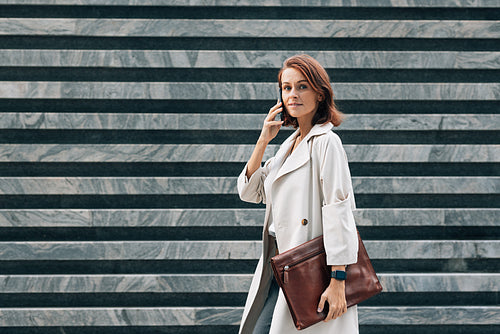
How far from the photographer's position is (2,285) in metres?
4.05

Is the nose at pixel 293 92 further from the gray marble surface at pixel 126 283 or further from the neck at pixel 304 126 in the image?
the gray marble surface at pixel 126 283

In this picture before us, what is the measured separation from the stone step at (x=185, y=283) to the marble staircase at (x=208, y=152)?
1cm

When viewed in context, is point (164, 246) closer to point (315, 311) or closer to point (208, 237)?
point (208, 237)

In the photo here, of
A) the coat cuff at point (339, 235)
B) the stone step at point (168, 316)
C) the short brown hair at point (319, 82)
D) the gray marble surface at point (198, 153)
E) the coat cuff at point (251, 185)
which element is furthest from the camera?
the gray marble surface at point (198, 153)

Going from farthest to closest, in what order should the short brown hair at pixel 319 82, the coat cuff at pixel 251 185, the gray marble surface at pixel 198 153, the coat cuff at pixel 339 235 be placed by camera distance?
the gray marble surface at pixel 198 153, the coat cuff at pixel 251 185, the short brown hair at pixel 319 82, the coat cuff at pixel 339 235

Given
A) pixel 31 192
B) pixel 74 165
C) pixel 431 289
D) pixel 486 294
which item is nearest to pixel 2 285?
pixel 31 192

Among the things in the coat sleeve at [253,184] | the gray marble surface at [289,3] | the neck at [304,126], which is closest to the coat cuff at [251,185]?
the coat sleeve at [253,184]

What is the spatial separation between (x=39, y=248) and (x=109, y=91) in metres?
1.36

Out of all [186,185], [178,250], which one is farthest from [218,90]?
[178,250]

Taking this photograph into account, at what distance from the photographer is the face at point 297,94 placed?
7.65 feet

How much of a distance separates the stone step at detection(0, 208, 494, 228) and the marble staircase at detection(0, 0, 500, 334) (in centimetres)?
1

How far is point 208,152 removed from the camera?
165 inches

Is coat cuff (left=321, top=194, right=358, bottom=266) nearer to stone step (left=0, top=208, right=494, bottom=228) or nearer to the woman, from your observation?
the woman

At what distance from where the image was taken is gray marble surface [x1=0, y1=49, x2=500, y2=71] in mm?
4195
